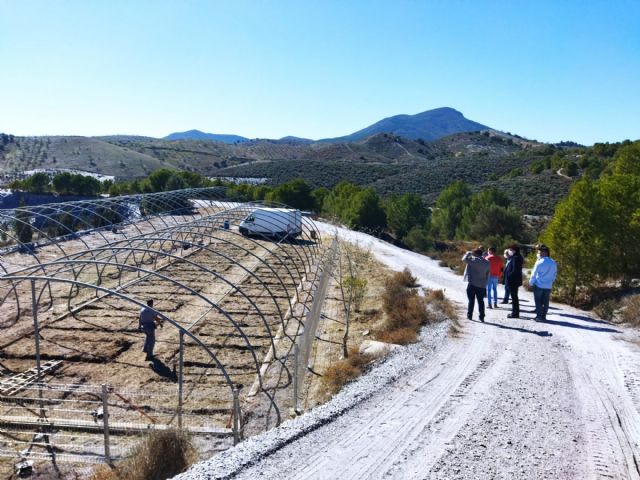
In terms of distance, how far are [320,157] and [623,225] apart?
10911 centimetres

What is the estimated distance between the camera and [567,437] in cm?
741

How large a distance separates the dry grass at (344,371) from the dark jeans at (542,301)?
4957 mm

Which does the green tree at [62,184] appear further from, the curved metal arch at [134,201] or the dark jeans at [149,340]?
the dark jeans at [149,340]

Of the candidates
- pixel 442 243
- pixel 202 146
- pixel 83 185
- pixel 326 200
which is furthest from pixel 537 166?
pixel 202 146

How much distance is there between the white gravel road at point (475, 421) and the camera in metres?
6.68

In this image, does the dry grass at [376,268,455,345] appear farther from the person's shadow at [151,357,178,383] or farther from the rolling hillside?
the rolling hillside

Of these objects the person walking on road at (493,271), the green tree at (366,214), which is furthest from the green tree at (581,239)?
the green tree at (366,214)

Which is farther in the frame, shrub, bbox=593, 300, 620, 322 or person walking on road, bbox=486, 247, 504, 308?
person walking on road, bbox=486, 247, 504, 308

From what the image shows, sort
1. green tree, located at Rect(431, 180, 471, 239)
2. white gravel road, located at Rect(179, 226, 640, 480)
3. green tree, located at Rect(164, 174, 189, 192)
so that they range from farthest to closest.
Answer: green tree, located at Rect(164, 174, 189, 192) < green tree, located at Rect(431, 180, 471, 239) < white gravel road, located at Rect(179, 226, 640, 480)

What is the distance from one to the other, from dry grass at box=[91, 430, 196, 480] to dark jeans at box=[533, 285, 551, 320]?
9449mm

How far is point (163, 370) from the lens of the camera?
11.4 meters

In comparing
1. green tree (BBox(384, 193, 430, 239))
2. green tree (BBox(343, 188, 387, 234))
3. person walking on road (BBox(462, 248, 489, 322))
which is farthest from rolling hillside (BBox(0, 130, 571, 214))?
person walking on road (BBox(462, 248, 489, 322))

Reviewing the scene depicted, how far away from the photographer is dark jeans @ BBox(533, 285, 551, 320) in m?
13.2

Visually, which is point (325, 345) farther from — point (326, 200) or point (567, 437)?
point (326, 200)
